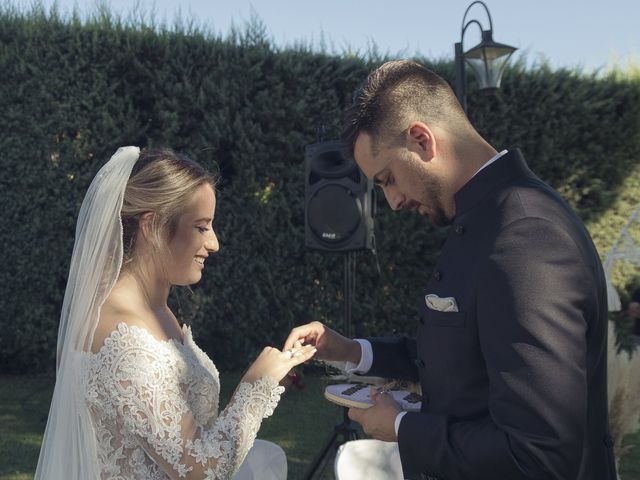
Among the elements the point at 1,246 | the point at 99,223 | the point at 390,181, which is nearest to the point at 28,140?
the point at 1,246

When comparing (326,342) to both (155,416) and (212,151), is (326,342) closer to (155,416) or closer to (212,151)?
(155,416)

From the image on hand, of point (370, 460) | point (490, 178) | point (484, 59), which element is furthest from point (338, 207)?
point (490, 178)

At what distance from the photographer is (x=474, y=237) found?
1.75 m

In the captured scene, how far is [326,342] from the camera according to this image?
279cm

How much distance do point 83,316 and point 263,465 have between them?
114 cm

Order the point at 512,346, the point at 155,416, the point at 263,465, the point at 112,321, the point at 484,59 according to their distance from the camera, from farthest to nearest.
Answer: the point at 484,59 < the point at 263,465 < the point at 112,321 < the point at 155,416 < the point at 512,346

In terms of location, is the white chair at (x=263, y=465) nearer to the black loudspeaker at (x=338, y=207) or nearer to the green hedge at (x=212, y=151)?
the black loudspeaker at (x=338, y=207)

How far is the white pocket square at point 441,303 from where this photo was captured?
171 centimetres

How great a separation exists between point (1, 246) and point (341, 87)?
14.6 ft

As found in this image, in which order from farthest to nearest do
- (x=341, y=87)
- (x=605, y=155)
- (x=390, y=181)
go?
(x=605, y=155), (x=341, y=87), (x=390, y=181)

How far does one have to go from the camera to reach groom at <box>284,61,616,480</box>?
144 centimetres

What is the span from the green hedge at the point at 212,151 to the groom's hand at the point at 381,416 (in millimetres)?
5892

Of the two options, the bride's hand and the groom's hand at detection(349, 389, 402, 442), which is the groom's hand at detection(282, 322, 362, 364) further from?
the groom's hand at detection(349, 389, 402, 442)

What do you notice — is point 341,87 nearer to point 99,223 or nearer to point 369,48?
Answer: point 369,48
